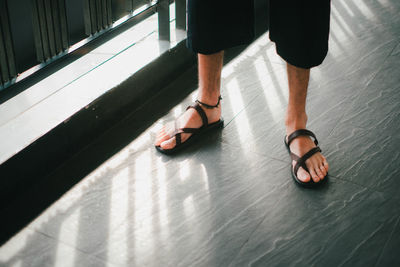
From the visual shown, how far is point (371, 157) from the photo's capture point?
5.03ft

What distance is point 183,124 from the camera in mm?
1643

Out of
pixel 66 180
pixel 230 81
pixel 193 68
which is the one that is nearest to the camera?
pixel 66 180

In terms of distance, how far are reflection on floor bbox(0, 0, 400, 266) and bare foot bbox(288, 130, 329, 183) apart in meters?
0.04

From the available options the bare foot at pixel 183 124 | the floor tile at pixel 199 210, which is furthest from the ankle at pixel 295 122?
the bare foot at pixel 183 124

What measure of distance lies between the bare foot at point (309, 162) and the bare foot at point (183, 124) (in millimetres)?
285

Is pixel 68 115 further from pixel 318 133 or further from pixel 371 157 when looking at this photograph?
pixel 371 157

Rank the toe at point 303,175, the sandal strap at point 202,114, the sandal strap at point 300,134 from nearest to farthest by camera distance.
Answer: the toe at point 303,175
the sandal strap at point 300,134
the sandal strap at point 202,114

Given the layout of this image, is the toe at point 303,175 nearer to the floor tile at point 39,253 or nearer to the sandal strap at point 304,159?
the sandal strap at point 304,159

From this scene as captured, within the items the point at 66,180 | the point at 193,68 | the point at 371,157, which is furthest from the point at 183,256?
the point at 193,68

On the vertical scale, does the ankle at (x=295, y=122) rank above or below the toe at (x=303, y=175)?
above

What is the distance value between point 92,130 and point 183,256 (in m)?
0.65

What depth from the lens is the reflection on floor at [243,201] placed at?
1.20m

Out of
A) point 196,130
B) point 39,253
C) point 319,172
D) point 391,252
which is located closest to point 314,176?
point 319,172

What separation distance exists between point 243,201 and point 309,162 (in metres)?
0.25
